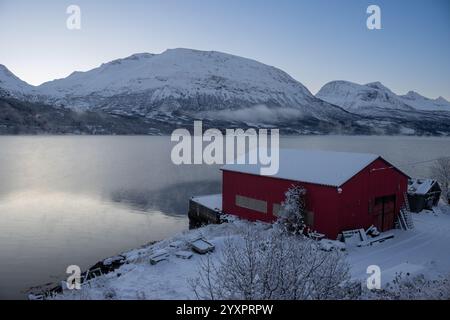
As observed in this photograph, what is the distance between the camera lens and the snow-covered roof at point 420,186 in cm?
3531

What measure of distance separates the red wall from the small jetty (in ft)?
12.9

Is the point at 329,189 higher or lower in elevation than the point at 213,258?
higher

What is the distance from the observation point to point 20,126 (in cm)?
19450

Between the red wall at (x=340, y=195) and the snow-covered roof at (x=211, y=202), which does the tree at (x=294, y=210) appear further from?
the snow-covered roof at (x=211, y=202)

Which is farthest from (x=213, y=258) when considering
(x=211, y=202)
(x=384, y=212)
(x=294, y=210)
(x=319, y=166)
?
(x=211, y=202)

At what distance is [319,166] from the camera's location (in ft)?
96.6

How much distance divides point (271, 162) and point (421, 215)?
1445 centimetres

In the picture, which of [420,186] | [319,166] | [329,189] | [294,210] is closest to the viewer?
[329,189]

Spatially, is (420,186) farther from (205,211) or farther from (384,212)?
(205,211)

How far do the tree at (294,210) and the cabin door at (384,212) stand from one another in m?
5.77

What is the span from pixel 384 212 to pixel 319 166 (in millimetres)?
6099

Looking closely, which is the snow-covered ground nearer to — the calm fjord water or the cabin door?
the cabin door

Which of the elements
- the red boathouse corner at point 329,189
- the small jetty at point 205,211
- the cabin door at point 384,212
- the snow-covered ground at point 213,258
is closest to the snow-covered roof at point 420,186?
the red boathouse corner at point 329,189
